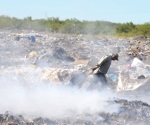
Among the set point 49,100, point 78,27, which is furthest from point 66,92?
point 78,27

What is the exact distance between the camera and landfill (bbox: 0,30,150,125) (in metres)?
7.06

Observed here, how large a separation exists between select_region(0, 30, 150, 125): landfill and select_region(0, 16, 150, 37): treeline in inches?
534

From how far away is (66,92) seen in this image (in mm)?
9430

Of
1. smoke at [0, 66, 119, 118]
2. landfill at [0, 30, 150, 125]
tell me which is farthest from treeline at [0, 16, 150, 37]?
smoke at [0, 66, 119, 118]

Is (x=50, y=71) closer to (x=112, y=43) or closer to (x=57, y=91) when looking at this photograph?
(x=57, y=91)

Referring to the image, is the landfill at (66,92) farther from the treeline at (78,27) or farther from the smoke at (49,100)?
the treeline at (78,27)

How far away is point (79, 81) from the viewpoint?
1012 centimetres

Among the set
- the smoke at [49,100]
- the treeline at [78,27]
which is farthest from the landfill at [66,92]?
the treeline at [78,27]

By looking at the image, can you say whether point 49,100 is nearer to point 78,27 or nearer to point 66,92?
point 66,92

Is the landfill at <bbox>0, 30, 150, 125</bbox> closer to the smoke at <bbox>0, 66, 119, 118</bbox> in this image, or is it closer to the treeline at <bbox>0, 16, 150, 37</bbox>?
the smoke at <bbox>0, 66, 119, 118</bbox>

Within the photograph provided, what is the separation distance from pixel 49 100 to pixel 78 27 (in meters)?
23.3

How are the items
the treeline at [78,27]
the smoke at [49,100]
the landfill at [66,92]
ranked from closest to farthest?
the landfill at [66,92] → the smoke at [49,100] → the treeline at [78,27]

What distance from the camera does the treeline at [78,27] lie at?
29.9 m

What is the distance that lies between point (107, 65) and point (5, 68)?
4147mm
